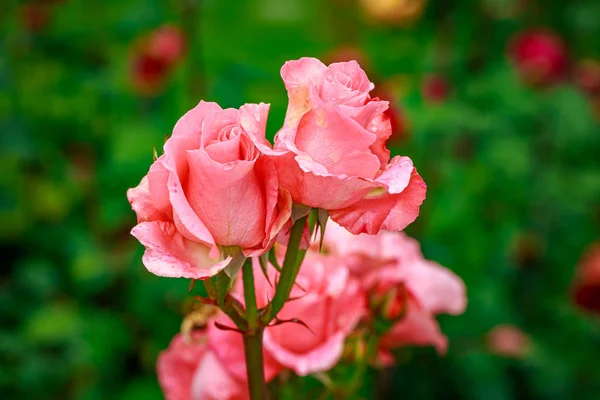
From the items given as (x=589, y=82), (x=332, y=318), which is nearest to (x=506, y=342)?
(x=589, y=82)

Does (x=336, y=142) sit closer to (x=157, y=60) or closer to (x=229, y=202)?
(x=229, y=202)

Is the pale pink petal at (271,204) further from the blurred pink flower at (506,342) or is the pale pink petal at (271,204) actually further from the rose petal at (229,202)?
the blurred pink flower at (506,342)

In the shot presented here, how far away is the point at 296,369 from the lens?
18.9 inches

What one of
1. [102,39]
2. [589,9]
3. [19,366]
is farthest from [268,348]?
[589,9]

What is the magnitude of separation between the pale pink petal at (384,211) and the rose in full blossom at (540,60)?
1267mm

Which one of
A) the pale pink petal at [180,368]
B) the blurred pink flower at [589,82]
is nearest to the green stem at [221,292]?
the pale pink petal at [180,368]

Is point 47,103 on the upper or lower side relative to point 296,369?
lower

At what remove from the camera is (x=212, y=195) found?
0.38 metres

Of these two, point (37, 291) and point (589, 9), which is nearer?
point (37, 291)

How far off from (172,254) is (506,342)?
1.06 m

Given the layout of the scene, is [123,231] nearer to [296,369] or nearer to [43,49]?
[43,49]

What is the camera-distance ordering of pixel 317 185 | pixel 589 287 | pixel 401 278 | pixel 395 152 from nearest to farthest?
pixel 317 185 → pixel 401 278 → pixel 589 287 → pixel 395 152

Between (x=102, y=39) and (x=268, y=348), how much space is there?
144cm

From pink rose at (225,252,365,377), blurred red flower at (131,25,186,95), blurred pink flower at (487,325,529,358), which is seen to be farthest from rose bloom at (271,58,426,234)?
blurred red flower at (131,25,186,95)
